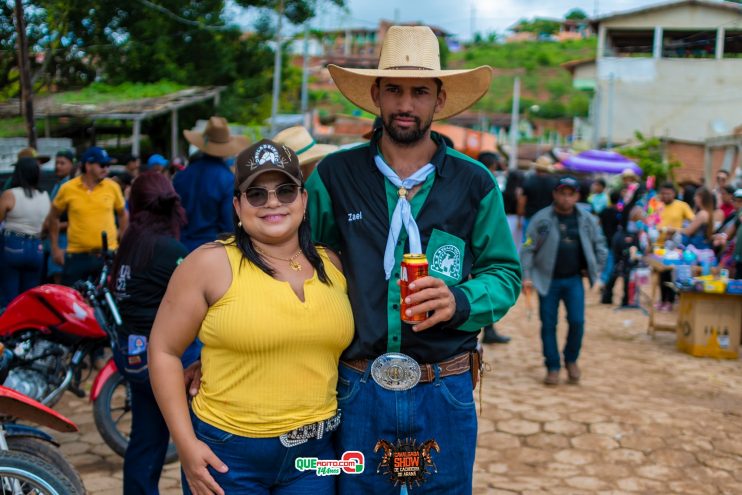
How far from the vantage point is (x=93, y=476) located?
5062mm

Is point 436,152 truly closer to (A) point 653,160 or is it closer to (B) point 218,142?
(B) point 218,142

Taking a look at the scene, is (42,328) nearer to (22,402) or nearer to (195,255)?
(22,402)

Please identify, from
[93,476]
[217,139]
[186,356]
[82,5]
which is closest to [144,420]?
[186,356]

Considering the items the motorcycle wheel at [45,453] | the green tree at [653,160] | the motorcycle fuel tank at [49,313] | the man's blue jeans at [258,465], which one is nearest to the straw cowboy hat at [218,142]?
the motorcycle fuel tank at [49,313]

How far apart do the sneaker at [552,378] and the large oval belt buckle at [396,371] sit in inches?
208

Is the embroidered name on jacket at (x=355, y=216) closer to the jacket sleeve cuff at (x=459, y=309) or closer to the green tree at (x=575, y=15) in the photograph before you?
the jacket sleeve cuff at (x=459, y=309)

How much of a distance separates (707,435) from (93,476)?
4427 millimetres

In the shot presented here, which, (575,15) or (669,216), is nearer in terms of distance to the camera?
(669,216)

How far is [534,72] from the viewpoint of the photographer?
78688mm

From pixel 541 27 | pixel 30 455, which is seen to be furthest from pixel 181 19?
pixel 541 27

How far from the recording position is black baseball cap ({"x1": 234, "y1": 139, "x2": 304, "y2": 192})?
8.43ft

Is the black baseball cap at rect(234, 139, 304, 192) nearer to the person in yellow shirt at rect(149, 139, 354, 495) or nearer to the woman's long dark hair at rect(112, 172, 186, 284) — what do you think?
the person in yellow shirt at rect(149, 139, 354, 495)

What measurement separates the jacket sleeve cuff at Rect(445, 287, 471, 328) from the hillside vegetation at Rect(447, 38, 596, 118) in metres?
62.3

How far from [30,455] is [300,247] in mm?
1608
